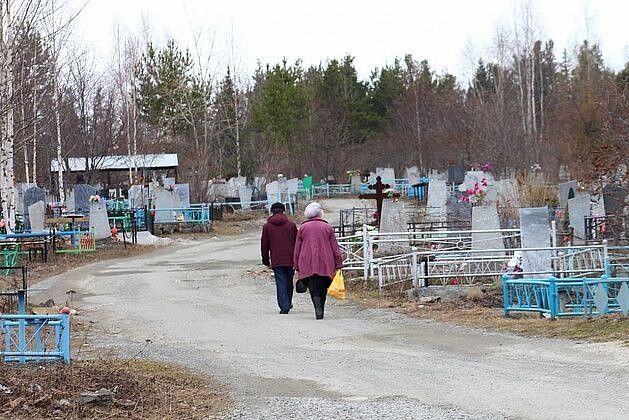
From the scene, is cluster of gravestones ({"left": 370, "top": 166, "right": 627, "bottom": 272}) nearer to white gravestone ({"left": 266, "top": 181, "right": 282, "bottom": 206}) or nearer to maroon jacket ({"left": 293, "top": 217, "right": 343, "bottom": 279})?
maroon jacket ({"left": 293, "top": 217, "right": 343, "bottom": 279})

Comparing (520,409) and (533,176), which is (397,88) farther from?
(520,409)

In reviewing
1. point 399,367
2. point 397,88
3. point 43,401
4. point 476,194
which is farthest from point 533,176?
point 397,88

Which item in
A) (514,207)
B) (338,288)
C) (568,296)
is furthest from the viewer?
(514,207)

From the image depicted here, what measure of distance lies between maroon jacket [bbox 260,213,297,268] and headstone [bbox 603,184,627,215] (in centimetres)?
949

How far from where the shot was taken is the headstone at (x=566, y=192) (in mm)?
24405

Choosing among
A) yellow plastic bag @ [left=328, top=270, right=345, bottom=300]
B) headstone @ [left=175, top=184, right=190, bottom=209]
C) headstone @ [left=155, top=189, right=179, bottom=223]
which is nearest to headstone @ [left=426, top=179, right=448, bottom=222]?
headstone @ [left=155, top=189, right=179, bottom=223]

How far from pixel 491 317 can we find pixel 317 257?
2426mm

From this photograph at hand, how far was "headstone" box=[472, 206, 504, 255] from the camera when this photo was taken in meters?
18.9

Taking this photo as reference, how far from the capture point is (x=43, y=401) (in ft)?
23.4

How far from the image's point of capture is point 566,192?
82.8 feet

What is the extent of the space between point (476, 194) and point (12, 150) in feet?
38.0

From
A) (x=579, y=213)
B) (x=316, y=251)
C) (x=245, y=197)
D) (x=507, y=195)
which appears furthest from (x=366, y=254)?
(x=245, y=197)

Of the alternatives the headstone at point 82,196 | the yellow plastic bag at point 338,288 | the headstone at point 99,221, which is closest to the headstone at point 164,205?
the headstone at point 82,196

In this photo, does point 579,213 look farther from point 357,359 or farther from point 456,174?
point 456,174
